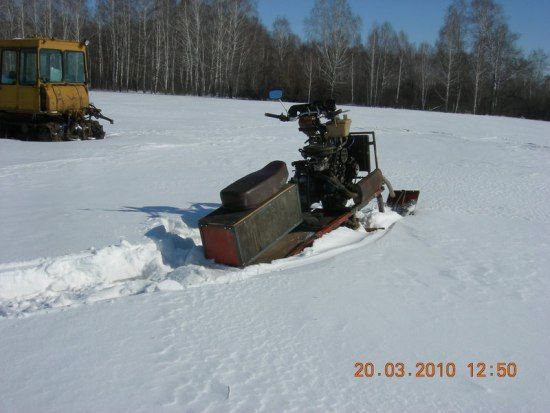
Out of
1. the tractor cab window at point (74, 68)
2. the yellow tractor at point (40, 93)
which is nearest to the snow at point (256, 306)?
the yellow tractor at point (40, 93)

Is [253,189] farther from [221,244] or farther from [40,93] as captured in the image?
[40,93]

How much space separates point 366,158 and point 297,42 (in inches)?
1876

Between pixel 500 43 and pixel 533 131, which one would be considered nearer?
pixel 533 131

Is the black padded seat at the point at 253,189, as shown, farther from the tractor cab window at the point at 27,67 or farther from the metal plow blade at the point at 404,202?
the tractor cab window at the point at 27,67

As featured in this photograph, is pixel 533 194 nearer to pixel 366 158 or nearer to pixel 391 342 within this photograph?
pixel 366 158

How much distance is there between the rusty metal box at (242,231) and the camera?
4.04 m

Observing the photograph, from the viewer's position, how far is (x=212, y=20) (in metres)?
38.2

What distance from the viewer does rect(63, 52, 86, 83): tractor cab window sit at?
12.4 m

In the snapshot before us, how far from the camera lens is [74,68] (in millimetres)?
12602

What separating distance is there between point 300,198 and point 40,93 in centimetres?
858

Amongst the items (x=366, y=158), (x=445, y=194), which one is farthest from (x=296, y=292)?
(x=445, y=194)
